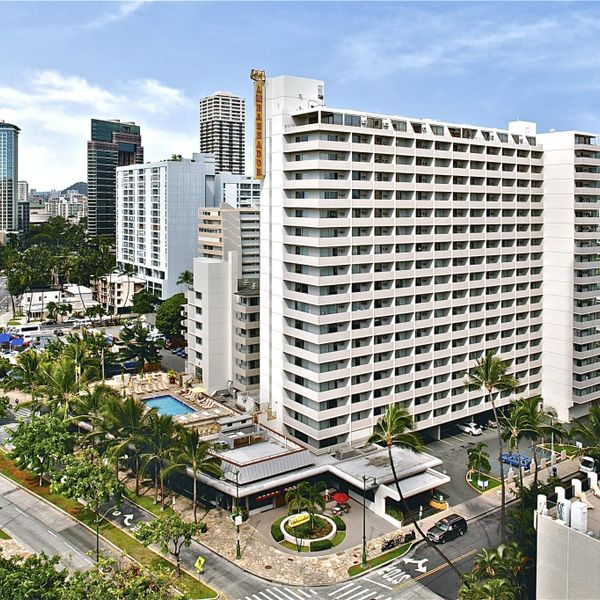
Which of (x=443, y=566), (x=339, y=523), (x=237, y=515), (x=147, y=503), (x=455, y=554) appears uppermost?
(x=237, y=515)

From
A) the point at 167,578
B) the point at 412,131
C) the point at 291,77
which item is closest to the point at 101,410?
the point at 167,578

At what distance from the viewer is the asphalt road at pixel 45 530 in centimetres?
5781

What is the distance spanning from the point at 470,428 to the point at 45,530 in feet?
190

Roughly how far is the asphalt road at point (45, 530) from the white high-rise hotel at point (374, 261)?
1091 inches

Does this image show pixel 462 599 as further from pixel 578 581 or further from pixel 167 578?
pixel 167 578

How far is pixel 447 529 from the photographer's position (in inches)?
2446

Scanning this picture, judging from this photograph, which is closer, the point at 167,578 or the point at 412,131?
the point at 167,578

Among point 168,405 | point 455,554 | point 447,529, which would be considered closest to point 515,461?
point 447,529

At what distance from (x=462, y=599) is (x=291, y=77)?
197ft

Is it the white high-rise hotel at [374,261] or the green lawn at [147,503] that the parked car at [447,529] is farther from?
the green lawn at [147,503]

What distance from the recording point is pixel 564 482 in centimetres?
7612

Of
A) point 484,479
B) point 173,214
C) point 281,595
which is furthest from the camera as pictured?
point 173,214

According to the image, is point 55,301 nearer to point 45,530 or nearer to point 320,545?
point 45,530

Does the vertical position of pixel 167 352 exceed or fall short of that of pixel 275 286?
it falls short
